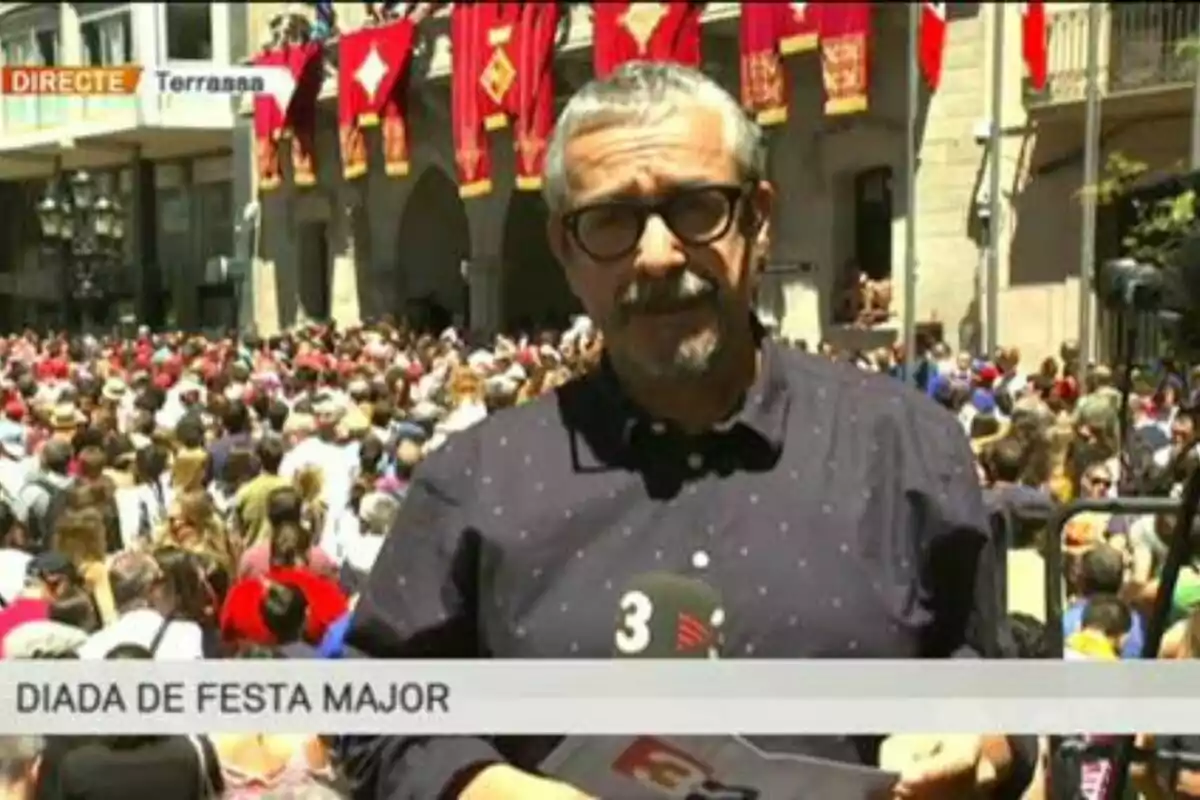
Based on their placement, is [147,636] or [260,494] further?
[260,494]

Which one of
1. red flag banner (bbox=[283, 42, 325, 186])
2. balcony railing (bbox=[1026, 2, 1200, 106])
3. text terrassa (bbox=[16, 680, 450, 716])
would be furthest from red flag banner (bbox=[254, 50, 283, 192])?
balcony railing (bbox=[1026, 2, 1200, 106])

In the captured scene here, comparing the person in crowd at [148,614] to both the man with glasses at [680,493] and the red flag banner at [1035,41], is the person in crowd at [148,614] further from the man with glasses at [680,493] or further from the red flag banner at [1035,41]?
the red flag banner at [1035,41]

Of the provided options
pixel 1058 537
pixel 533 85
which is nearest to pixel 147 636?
pixel 533 85

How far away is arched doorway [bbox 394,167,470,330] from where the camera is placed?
303cm

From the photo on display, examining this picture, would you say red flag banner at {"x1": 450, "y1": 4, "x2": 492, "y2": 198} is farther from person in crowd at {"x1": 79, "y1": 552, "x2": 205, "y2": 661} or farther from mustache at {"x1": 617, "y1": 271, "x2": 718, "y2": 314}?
mustache at {"x1": 617, "y1": 271, "x2": 718, "y2": 314}

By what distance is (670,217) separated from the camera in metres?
1.83

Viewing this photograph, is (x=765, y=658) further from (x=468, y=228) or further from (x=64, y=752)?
(x=468, y=228)

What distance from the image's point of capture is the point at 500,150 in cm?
283

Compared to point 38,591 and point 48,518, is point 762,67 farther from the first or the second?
point 38,591

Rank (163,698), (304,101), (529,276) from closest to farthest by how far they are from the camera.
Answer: (163,698) → (529,276) → (304,101)

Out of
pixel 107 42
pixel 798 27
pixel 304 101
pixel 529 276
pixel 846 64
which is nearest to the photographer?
pixel 529 276

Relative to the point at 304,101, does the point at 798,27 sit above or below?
above

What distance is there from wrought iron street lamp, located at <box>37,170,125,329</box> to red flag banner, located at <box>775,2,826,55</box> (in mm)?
1173

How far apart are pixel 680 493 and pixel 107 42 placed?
144cm
